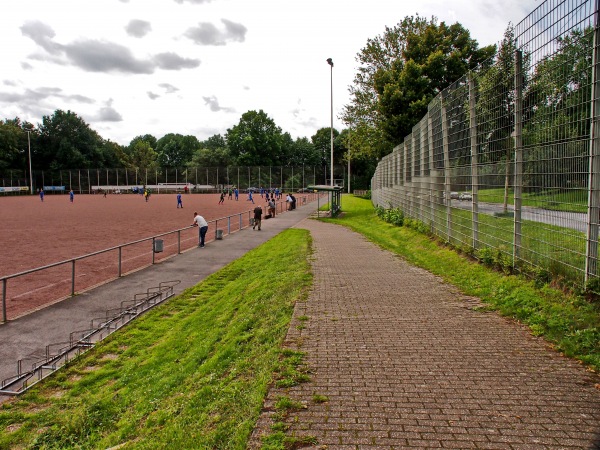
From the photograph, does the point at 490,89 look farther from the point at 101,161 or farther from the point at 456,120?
the point at 101,161

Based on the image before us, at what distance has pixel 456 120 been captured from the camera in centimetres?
1132

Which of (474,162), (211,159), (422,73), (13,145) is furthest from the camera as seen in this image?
(211,159)

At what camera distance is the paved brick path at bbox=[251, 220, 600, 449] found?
355cm

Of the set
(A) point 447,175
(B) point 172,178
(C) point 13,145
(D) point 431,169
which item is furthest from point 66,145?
(A) point 447,175

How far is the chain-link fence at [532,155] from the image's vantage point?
19.7 feet

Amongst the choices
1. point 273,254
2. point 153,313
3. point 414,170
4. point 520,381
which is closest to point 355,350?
point 520,381

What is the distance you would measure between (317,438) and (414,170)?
15.3 metres

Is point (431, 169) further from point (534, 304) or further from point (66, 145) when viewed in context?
point (66, 145)

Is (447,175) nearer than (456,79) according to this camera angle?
Yes

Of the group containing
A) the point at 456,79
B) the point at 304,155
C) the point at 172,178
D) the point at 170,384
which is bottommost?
the point at 170,384

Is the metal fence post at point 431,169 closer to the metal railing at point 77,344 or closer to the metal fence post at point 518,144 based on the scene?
the metal fence post at point 518,144

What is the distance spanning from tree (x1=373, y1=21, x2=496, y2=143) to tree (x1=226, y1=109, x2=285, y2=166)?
8712cm

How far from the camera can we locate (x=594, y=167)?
5793 millimetres

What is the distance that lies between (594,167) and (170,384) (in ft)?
19.4
